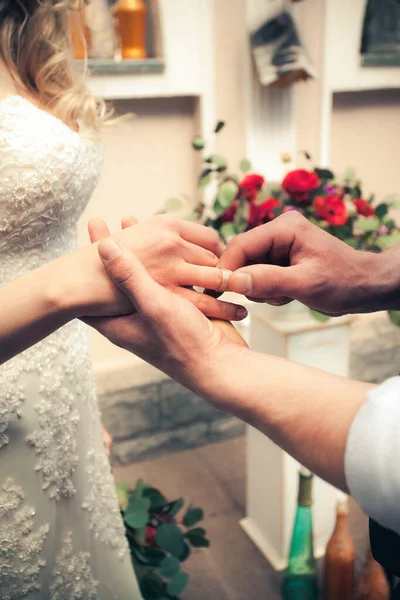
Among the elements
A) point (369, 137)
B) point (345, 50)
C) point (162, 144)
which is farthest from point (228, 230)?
point (369, 137)

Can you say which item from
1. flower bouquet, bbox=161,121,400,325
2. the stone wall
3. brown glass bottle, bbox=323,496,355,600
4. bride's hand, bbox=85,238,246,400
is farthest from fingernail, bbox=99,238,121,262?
the stone wall

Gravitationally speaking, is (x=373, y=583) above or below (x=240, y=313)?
below

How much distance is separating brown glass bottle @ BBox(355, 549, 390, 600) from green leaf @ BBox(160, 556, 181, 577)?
0.49 meters

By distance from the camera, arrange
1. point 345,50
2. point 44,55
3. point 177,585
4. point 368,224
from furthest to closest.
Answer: point 345,50, point 368,224, point 177,585, point 44,55

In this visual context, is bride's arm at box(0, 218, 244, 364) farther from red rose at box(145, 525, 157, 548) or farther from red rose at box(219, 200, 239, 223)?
red rose at box(145, 525, 157, 548)

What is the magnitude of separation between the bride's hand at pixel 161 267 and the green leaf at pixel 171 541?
28.5 inches

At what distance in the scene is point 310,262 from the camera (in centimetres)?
86

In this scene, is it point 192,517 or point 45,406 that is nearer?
point 45,406

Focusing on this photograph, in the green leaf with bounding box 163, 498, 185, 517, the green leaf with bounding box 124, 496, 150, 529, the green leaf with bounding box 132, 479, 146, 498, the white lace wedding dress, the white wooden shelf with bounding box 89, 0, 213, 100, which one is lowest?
the green leaf with bounding box 163, 498, 185, 517

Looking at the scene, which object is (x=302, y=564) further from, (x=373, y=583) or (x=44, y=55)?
(x=44, y=55)

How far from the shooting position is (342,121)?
2262mm

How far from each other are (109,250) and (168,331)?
13 cm

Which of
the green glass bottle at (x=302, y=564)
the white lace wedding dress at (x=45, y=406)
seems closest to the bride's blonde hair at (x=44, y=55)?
the white lace wedding dress at (x=45, y=406)

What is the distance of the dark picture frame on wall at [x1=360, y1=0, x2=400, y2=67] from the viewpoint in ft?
7.02
